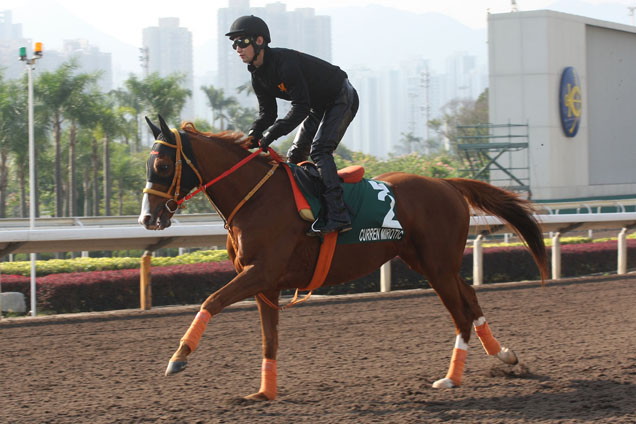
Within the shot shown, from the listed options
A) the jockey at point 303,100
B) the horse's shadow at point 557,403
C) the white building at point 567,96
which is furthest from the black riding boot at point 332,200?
the white building at point 567,96

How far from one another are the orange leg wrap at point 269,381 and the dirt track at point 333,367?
6 centimetres

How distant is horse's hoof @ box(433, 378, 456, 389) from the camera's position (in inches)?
185

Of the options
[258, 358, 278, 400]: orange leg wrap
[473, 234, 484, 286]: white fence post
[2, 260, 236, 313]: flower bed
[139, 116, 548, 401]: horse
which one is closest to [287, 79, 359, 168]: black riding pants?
[139, 116, 548, 401]: horse

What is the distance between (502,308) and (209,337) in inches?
126

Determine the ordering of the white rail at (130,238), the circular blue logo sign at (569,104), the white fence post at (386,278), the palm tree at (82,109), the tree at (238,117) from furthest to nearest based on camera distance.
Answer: the tree at (238,117) < the palm tree at (82,109) < the circular blue logo sign at (569,104) < the white fence post at (386,278) < the white rail at (130,238)

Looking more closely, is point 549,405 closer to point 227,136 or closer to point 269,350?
point 269,350

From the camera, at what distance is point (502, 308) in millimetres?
8070

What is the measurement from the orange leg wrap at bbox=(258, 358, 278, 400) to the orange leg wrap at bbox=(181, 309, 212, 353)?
589 millimetres

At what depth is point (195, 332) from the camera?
4.04 metres

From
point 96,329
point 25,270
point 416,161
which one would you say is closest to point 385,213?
point 96,329

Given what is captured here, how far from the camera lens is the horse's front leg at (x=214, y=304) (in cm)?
396

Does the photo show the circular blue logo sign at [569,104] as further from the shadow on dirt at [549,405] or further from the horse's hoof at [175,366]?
the horse's hoof at [175,366]

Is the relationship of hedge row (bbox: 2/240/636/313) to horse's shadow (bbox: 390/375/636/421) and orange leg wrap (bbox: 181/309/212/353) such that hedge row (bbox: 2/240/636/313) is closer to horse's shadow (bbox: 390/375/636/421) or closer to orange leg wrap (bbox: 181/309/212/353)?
orange leg wrap (bbox: 181/309/212/353)

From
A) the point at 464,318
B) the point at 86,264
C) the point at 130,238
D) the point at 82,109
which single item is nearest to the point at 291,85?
the point at 464,318
